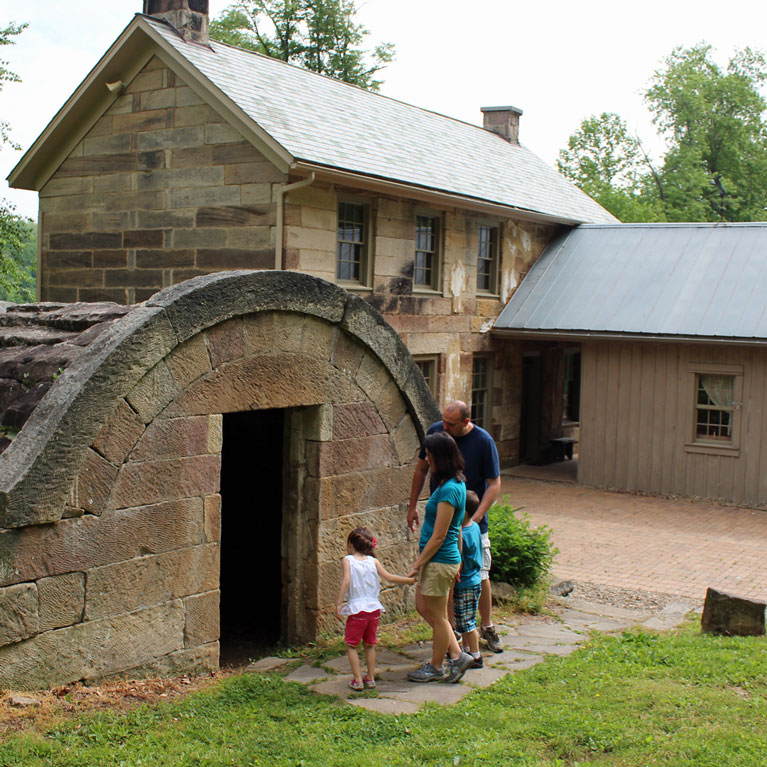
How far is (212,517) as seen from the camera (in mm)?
6613

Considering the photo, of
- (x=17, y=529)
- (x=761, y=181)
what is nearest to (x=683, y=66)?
(x=761, y=181)

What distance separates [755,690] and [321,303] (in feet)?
13.6

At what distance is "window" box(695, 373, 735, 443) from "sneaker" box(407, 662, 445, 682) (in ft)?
36.3

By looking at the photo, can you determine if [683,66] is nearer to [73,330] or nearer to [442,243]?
[442,243]

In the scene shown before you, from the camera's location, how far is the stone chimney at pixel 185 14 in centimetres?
1503

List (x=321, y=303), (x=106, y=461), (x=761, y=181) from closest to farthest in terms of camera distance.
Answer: (x=106, y=461), (x=321, y=303), (x=761, y=181)

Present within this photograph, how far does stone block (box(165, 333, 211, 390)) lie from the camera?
6242 mm

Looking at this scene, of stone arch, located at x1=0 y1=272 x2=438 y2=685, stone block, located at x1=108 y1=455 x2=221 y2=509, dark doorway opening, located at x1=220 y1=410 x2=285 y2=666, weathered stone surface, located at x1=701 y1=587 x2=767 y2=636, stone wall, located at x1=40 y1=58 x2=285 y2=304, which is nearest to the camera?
stone arch, located at x1=0 y1=272 x2=438 y2=685

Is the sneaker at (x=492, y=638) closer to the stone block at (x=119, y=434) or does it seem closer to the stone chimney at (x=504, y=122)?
the stone block at (x=119, y=434)

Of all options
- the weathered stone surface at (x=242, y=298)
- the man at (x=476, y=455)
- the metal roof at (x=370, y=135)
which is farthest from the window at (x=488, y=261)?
the man at (x=476, y=455)

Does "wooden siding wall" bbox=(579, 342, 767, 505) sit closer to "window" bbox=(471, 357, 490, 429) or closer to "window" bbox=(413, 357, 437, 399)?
"window" bbox=(471, 357, 490, 429)

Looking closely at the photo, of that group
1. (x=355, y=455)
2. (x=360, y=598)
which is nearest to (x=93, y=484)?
(x=360, y=598)

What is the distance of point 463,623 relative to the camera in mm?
6828

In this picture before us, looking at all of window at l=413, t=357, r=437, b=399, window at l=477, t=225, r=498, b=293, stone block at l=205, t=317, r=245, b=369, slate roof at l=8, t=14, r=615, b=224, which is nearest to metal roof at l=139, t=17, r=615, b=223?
slate roof at l=8, t=14, r=615, b=224
